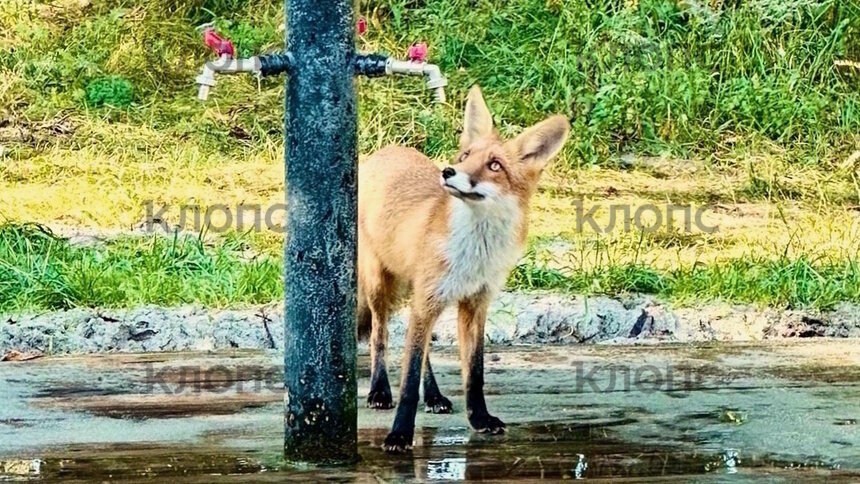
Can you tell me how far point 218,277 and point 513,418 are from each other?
2520 millimetres

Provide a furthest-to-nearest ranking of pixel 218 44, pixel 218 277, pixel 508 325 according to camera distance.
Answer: pixel 218 277 < pixel 508 325 < pixel 218 44

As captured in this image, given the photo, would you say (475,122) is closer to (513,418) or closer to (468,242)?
(468,242)

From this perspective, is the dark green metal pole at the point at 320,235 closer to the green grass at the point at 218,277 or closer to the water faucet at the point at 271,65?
the water faucet at the point at 271,65

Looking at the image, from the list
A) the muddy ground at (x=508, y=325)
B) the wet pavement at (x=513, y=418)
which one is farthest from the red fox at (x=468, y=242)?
the muddy ground at (x=508, y=325)

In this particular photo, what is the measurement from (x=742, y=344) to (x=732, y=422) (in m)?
1.39

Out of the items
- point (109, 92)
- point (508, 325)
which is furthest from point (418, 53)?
point (109, 92)

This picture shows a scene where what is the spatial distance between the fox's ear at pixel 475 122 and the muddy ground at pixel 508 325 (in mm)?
1681

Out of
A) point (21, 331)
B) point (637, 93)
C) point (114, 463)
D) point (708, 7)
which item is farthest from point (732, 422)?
point (708, 7)

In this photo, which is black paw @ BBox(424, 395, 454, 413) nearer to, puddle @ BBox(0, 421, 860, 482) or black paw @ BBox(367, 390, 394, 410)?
black paw @ BBox(367, 390, 394, 410)

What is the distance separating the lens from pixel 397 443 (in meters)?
4.12

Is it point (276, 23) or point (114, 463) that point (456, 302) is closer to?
point (114, 463)

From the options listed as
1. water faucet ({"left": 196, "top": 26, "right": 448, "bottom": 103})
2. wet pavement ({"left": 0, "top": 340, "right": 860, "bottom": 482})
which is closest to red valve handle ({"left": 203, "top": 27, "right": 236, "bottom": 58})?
water faucet ({"left": 196, "top": 26, "right": 448, "bottom": 103})

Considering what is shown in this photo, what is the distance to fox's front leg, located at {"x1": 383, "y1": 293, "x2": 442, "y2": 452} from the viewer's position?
13.6 ft

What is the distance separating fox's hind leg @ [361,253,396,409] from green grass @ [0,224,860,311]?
1437 millimetres
